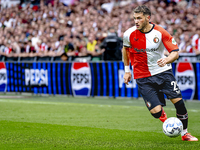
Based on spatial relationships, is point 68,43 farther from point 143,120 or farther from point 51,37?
point 143,120

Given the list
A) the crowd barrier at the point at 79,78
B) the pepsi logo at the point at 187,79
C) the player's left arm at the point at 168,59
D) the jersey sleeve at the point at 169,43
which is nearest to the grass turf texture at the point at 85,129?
the player's left arm at the point at 168,59

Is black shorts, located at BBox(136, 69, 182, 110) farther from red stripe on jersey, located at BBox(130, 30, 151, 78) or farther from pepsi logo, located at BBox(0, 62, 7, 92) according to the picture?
pepsi logo, located at BBox(0, 62, 7, 92)

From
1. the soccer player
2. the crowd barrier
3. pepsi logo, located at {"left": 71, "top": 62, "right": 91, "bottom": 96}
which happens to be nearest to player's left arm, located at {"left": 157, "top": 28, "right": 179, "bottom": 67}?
the soccer player

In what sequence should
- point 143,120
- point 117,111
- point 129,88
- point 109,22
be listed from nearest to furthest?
point 143,120, point 117,111, point 129,88, point 109,22

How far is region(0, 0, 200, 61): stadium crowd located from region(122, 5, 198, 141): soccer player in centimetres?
841

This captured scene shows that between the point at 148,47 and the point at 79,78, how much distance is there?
28.6ft

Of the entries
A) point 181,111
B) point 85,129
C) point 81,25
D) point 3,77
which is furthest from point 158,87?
point 81,25

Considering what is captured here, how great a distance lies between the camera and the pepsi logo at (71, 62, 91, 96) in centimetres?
1430

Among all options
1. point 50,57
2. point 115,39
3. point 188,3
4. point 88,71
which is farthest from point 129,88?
point 188,3

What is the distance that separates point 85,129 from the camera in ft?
22.5

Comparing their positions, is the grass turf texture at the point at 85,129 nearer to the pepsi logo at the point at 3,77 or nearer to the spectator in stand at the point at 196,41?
the spectator in stand at the point at 196,41

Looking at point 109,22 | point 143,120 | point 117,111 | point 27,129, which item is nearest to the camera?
point 27,129

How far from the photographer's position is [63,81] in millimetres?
14844

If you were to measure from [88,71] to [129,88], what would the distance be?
75.4 inches
